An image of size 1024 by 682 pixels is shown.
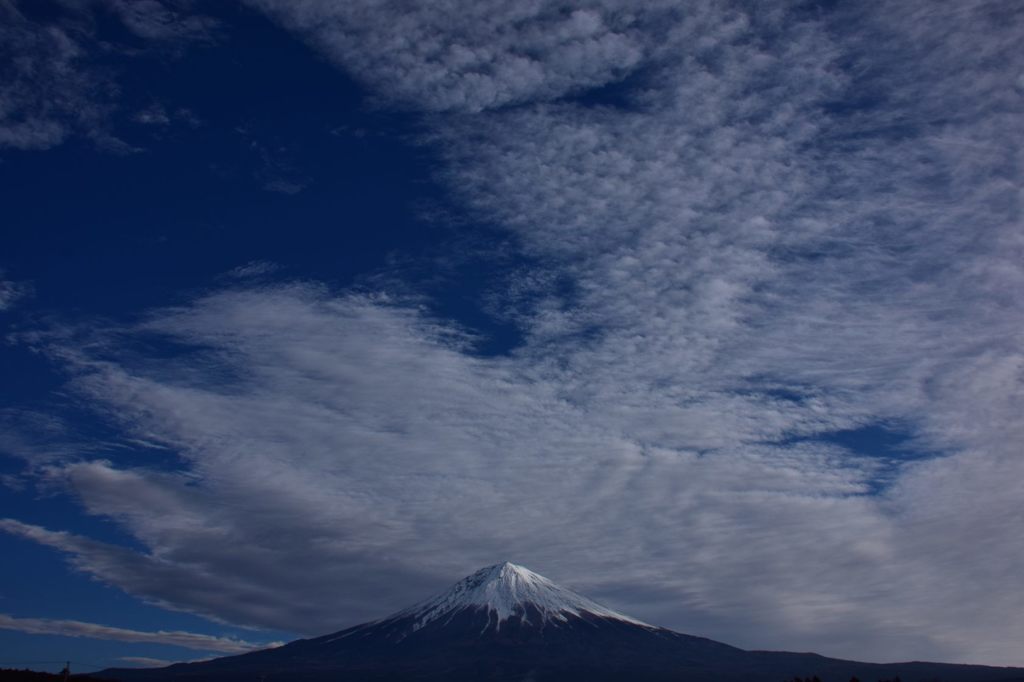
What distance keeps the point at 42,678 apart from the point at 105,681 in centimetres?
1840

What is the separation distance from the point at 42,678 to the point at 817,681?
10600cm

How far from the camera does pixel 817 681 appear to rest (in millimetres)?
118062

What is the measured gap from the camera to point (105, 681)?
132750 mm

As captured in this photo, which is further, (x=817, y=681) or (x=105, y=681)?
(x=105, y=681)

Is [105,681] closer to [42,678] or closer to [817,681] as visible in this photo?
[42,678]

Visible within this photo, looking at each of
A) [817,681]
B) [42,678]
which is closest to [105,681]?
[42,678]

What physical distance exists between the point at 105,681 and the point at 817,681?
350ft

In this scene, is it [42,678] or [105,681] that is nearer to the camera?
[42,678]

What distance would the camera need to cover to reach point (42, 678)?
115812mm
